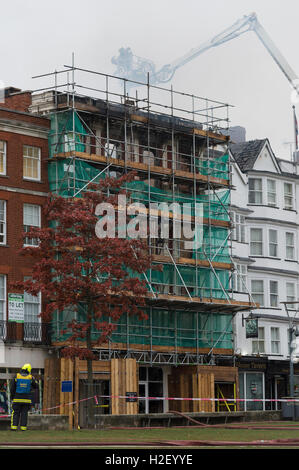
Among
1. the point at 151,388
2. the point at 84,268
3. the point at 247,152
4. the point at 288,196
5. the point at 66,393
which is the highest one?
the point at 247,152

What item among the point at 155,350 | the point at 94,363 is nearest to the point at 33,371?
the point at 94,363

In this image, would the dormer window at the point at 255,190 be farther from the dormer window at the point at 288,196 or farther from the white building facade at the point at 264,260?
the dormer window at the point at 288,196

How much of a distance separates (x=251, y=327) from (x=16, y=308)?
1826 centimetres

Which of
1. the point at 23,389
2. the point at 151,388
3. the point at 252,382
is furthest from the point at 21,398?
the point at 252,382

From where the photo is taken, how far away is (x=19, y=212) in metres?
51.4

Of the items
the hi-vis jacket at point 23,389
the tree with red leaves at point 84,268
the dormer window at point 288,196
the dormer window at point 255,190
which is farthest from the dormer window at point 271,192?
the hi-vis jacket at point 23,389

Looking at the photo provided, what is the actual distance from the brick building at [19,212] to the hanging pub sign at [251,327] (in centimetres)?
1620

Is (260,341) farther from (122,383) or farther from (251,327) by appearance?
(122,383)


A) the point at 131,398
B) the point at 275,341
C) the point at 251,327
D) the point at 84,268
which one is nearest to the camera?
the point at 84,268

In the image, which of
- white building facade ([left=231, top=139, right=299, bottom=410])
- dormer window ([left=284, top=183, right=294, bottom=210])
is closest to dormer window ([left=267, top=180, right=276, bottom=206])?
white building facade ([left=231, top=139, right=299, bottom=410])

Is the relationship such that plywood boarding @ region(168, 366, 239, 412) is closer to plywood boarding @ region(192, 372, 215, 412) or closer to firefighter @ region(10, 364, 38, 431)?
plywood boarding @ region(192, 372, 215, 412)

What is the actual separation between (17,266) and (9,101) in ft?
28.6

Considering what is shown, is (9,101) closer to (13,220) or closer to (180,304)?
(13,220)

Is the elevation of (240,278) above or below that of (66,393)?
above
